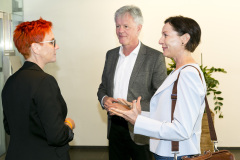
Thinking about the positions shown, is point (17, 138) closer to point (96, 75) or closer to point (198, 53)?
point (96, 75)

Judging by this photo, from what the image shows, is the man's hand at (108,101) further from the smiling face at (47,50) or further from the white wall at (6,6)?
the white wall at (6,6)

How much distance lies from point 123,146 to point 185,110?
1.44 meters

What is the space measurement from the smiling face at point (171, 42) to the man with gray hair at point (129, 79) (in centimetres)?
93

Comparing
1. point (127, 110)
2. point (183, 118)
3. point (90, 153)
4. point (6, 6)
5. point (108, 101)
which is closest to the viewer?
point (183, 118)

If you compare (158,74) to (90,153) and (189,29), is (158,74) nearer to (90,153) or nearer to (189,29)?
(189,29)

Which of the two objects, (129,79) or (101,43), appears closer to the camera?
(129,79)

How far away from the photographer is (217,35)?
5.23 meters

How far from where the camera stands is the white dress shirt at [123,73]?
3.00 m

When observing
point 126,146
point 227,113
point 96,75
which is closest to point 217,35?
point 227,113

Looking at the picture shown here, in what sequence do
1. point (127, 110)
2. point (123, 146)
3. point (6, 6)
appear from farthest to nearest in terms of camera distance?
point (6, 6)
point (123, 146)
point (127, 110)

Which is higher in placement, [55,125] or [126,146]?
[55,125]

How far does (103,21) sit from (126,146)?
2.92 metres

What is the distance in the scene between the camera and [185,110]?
1631mm

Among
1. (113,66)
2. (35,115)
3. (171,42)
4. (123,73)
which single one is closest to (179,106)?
(171,42)
